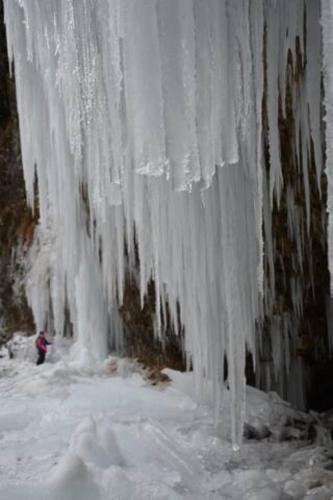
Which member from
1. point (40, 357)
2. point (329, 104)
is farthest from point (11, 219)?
point (329, 104)

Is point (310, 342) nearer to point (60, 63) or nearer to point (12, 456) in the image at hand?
point (12, 456)

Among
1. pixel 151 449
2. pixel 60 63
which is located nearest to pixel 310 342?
pixel 151 449

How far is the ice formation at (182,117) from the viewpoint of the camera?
6.49 feet

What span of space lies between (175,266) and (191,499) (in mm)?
1452

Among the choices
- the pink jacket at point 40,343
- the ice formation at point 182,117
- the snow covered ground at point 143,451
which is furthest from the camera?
the pink jacket at point 40,343

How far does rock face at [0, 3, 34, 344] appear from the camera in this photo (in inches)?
316

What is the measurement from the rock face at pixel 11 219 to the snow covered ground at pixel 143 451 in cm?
338

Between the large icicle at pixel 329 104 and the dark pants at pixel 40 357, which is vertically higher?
the large icicle at pixel 329 104

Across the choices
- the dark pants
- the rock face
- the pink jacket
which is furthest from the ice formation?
the dark pants

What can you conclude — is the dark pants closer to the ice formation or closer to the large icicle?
the ice formation

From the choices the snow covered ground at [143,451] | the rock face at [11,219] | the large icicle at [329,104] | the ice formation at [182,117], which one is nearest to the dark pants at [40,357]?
the rock face at [11,219]

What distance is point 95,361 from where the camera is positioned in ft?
27.2

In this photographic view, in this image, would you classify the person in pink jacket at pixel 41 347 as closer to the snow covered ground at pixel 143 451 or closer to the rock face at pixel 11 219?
the rock face at pixel 11 219

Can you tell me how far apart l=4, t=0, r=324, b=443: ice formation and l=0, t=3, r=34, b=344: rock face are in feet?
12.1
